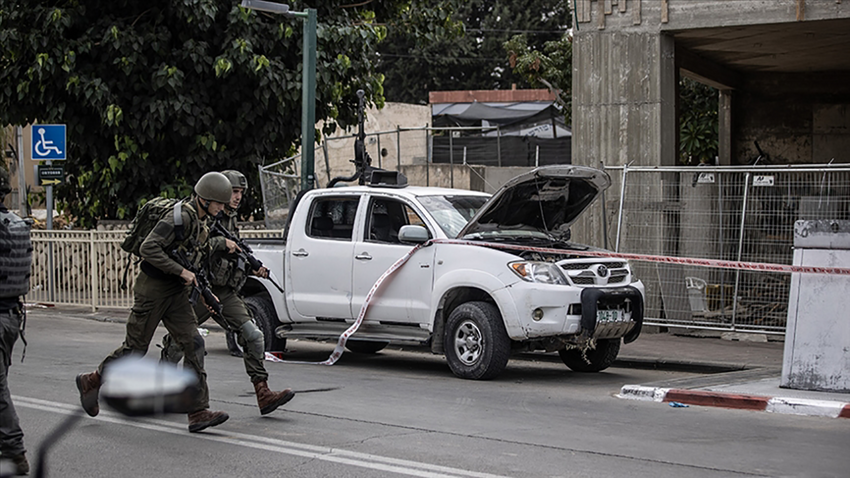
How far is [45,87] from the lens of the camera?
62.8 ft

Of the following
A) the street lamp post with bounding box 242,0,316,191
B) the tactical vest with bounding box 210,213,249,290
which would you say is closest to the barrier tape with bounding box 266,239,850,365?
the tactical vest with bounding box 210,213,249,290

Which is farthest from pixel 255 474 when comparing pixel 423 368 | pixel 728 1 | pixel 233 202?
pixel 728 1

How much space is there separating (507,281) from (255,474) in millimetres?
4176

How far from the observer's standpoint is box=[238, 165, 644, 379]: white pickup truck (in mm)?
9906

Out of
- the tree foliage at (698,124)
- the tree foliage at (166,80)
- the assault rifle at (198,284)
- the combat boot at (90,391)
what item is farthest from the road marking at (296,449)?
the tree foliage at (698,124)

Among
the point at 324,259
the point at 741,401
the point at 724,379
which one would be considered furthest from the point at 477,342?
the point at 741,401

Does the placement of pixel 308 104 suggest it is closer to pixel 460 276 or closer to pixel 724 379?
pixel 460 276

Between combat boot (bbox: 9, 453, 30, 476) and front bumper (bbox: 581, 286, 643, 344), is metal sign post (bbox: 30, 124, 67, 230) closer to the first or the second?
front bumper (bbox: 581, 286, 643, 344)

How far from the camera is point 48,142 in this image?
18.2 m

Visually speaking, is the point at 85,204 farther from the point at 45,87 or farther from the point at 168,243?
Answer: the point at 168,243

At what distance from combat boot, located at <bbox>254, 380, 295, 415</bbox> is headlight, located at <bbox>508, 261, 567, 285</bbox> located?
9.44 feet

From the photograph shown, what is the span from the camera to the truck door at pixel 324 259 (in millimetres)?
11312

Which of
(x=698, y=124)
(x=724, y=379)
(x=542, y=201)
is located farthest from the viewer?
(x=698, y=124)

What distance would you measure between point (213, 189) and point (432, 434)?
2365 mm
